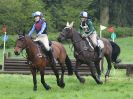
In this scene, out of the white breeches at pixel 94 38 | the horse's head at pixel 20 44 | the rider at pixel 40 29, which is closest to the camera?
the horse's head at pixel 20 44

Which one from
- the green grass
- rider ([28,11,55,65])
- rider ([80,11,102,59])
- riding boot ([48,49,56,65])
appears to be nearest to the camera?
the green grass

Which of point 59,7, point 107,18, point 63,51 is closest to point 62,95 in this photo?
point 63,51

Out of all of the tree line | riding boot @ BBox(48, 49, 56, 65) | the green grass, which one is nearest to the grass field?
the green grass

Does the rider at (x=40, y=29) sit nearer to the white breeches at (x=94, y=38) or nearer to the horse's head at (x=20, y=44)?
the horse's head at (x=20, y=44)

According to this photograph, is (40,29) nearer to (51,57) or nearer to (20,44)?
(51,57)

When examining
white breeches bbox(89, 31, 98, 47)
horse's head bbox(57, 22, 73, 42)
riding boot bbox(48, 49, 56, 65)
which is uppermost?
horse's head bbox(57, 22, 73, 42)

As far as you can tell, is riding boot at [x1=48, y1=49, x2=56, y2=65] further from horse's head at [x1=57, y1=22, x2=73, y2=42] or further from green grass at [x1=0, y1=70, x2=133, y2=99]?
green grass at [x1=0, y1=70, x2=133, y2=99]

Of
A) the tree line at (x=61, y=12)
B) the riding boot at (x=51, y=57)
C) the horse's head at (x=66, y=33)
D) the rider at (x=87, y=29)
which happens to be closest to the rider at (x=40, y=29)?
the riding boot at (x=51, y=57)

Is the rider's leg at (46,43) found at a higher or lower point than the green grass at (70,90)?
higher

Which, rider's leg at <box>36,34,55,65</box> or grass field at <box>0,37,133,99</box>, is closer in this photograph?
grass field at <box>0,37,133,99</box>

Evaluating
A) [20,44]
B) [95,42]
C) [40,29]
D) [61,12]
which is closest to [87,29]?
[95,42]

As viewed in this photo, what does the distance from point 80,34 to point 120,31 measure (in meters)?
45.2

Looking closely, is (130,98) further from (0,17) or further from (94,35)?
(0,17)

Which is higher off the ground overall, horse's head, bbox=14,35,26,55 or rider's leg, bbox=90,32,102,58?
horse's head, bbox=14,35,26,55
